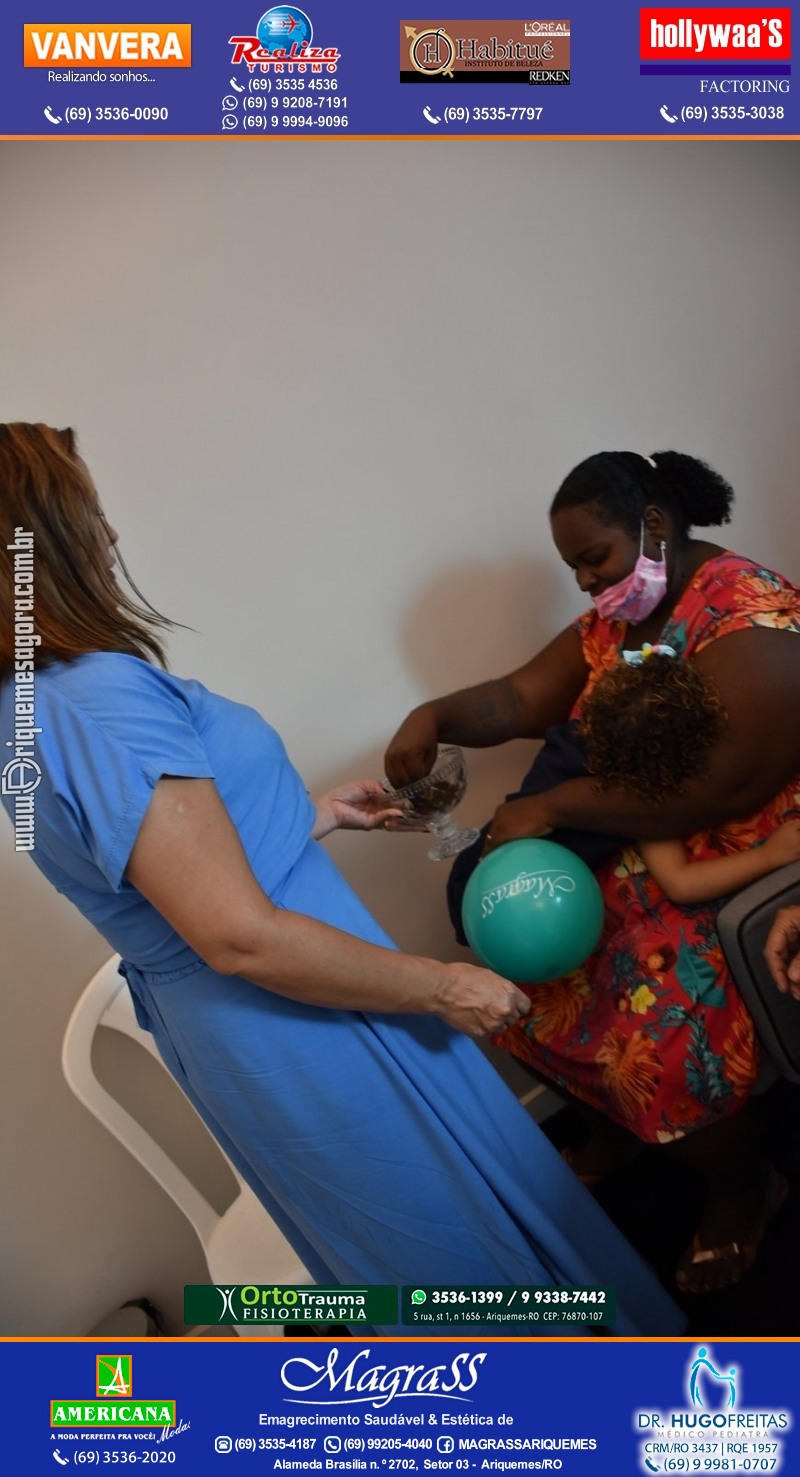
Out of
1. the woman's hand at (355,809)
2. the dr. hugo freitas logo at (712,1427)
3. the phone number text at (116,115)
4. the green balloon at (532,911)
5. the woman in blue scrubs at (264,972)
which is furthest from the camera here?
the woman's hand at (355,809)

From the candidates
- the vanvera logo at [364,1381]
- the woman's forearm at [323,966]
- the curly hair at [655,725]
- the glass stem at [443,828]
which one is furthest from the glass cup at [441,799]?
the vanvera logo at [364,1381]

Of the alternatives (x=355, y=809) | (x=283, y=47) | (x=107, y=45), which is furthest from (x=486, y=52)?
(x=355, y=809)

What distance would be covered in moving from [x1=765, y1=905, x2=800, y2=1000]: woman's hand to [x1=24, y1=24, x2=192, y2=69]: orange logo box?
1.26 m

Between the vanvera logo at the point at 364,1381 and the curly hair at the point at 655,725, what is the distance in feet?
2.48

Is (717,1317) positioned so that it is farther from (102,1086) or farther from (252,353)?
(252,353)

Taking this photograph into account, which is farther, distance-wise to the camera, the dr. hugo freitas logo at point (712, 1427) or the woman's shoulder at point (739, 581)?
the woman's shoulder at point (739, 581)

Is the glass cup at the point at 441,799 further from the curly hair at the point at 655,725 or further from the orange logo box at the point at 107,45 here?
the orange logo box at the point at 107,45

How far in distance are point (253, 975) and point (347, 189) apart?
3.72 ft

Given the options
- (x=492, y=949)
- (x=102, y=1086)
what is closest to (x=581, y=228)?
(x=492, y=949)

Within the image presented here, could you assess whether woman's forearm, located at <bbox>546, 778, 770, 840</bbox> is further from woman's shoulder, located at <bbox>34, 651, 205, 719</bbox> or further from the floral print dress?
woman's shoulder, located at <bbox>34, 651, 205, 719</bbox>

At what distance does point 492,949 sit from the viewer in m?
1.32

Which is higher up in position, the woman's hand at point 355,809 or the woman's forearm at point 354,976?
the woman's hand at point 355,809

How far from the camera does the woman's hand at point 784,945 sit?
122cm

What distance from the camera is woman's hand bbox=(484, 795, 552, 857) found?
57.5 inches
